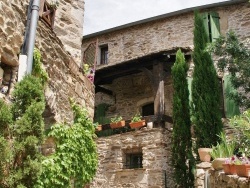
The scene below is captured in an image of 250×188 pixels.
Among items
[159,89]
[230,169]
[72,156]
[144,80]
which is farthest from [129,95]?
[230,169]

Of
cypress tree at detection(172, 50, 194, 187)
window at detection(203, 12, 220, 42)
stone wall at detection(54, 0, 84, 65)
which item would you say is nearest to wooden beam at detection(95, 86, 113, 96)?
cypress tree at detection(172, 50, 194, 187)

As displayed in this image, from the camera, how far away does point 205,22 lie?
1397cm

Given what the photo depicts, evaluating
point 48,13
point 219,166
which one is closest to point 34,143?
point 48,13

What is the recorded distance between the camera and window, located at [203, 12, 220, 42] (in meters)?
13.7

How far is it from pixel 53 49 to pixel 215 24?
9916 millimetres

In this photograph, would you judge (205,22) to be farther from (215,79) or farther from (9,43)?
(9,43)

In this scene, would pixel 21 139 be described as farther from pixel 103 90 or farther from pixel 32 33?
pixel 103 90

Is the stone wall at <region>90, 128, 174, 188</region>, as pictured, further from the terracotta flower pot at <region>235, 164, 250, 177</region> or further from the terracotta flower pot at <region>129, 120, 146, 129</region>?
the terracotta flower pot at <region>235, 164, 250, 177</region>

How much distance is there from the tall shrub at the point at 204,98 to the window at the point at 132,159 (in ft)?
7.07

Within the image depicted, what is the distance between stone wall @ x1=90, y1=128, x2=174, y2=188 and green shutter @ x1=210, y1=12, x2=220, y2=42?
4.75 metres

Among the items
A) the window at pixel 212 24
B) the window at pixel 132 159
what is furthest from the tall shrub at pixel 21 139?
the window at pixel 212 24

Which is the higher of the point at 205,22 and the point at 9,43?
the point at 205,22

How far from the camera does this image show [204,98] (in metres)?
11.2

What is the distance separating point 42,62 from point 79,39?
8.34 ft
